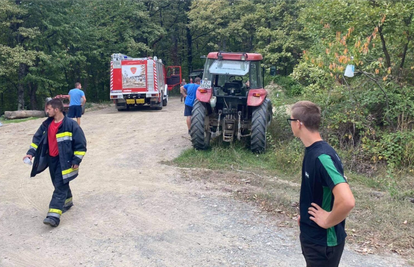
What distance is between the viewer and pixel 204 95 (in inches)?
355

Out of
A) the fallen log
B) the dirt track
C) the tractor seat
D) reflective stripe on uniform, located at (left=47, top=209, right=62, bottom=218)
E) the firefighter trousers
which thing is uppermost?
the tractor seat

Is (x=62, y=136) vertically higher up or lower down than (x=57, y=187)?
higher up

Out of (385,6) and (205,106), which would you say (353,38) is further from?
(205,106)

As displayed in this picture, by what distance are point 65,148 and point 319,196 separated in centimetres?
382

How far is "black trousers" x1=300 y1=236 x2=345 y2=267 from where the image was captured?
91.8 inches

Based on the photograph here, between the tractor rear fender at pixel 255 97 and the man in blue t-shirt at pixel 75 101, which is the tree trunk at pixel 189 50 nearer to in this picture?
the man in blue t-shirt at pixel 75 101

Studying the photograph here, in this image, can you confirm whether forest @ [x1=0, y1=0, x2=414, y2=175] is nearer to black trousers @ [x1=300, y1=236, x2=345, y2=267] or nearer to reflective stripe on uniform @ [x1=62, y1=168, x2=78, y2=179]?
black trousers @ [x1=300, y1=236, x2=345, y2=267]

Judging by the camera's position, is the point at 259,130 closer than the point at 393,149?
No

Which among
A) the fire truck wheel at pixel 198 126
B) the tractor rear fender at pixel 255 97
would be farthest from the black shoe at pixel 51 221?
the tractor rear fender at pixel 255 97

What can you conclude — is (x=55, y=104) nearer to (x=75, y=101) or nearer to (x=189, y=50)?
(x=75, y=101)

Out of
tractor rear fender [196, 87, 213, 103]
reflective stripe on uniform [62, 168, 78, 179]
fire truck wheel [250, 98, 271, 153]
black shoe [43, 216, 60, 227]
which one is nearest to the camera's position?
black shoe [43, 216, 60, 227]

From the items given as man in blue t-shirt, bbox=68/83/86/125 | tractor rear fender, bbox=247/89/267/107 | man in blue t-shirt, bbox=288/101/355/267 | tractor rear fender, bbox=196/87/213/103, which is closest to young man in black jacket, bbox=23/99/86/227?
man in blue t-shirt, bbox=288/101/355/267

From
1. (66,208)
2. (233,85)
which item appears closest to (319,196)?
(66,208)

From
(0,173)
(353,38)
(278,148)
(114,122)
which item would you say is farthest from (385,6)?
(114,122)
